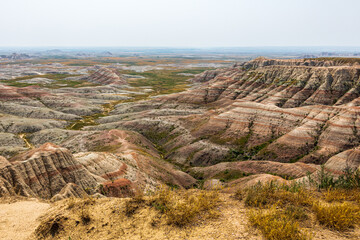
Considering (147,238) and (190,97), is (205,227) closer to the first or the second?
(147,238)

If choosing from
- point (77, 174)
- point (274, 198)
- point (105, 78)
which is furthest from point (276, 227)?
point (105, 78)

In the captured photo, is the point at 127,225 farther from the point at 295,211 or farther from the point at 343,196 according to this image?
the point at 343,196

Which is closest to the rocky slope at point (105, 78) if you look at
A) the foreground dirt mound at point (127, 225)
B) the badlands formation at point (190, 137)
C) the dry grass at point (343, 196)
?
the badlands formation at point (190, 137)

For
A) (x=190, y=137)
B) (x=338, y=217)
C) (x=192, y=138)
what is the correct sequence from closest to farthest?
(x=338, y=217), (x=192, y=138), (x=190, y=137)

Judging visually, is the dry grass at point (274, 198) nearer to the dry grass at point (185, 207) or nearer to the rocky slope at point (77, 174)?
the dry grass at point (185, 207)

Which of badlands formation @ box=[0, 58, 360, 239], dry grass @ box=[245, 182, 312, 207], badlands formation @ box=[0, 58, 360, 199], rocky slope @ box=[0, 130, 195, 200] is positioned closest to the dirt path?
badlands formation @ box=[0, 58, 360, 239]

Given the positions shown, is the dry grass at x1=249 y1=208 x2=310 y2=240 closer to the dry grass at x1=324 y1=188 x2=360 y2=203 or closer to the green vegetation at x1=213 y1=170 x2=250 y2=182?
the dry grass at x1=324 y1=188 x2=360 y2=203
